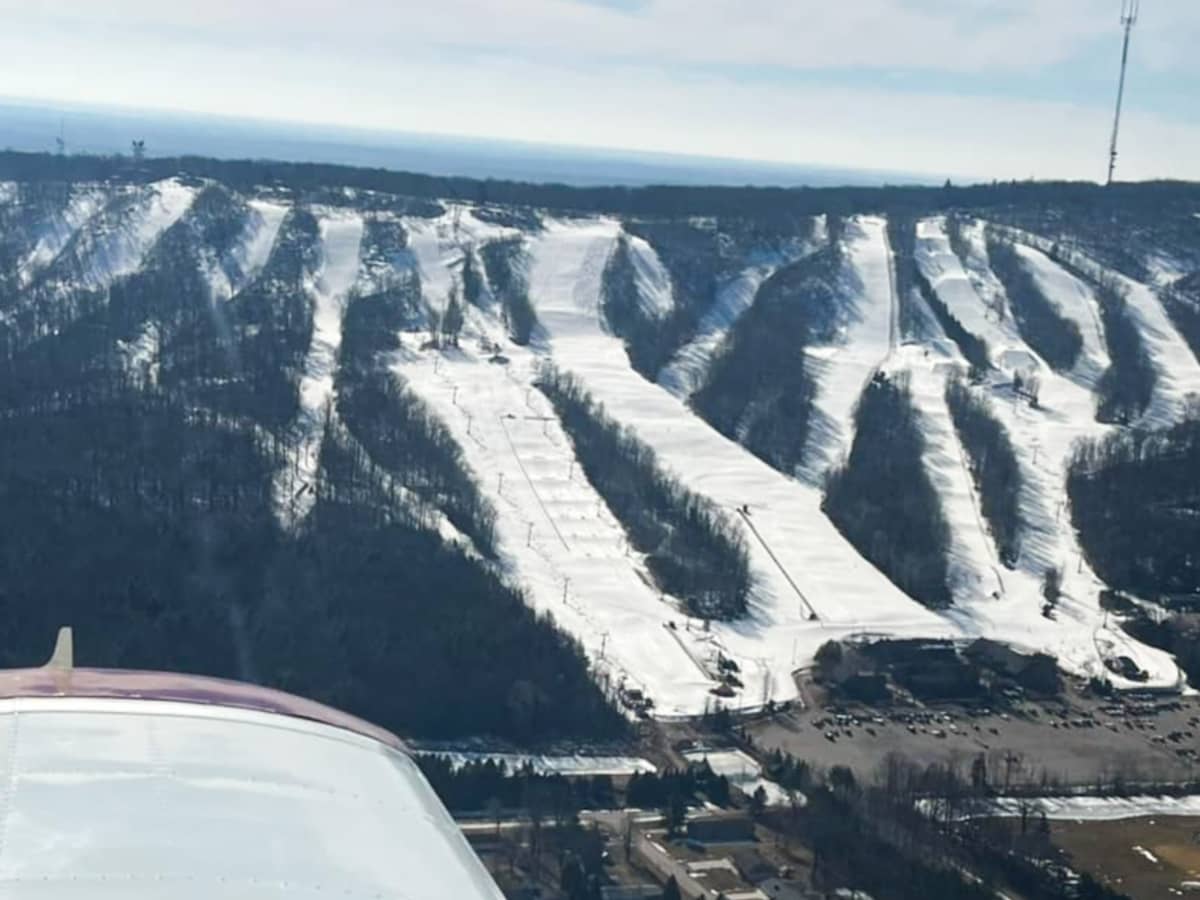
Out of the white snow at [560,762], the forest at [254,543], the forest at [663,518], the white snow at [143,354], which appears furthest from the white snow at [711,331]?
the white snow at [560,762]

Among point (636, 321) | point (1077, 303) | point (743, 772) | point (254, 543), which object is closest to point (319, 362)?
point (636, 321)

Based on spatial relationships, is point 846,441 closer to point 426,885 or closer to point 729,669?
point 729,669

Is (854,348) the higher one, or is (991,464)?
(854,348)

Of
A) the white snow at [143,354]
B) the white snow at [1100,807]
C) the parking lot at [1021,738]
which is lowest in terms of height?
the parking lot at [1021,738]

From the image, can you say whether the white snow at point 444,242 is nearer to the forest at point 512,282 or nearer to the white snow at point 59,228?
the forest at point 512,282

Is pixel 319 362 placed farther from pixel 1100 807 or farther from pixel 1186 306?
pixel 1186 306

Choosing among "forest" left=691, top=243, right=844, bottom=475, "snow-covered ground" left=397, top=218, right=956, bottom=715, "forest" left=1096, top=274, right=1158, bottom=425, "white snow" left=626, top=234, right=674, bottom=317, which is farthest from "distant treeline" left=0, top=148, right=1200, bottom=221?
"snow-covered ground" left=397, top=218, right=956, bottom=715
